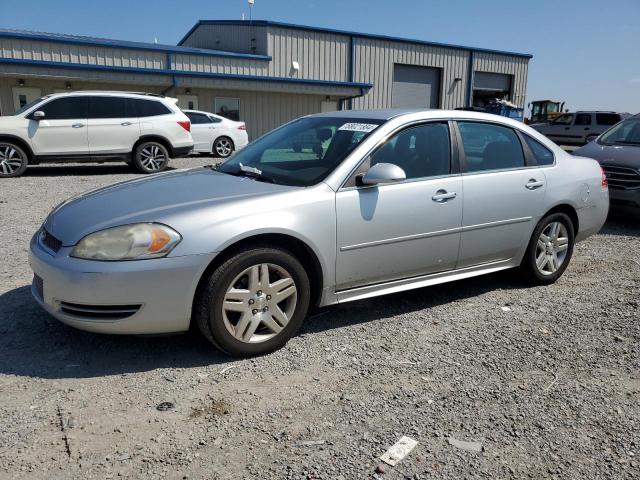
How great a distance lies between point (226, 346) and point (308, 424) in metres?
0.81

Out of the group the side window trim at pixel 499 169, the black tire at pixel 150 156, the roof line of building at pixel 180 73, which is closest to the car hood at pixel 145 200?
the side window trim at pixel 499 169

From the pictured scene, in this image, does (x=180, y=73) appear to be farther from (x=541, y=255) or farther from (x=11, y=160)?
(x=541, y=255)

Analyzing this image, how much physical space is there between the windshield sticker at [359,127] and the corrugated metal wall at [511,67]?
97.7 ft

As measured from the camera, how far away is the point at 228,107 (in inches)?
922

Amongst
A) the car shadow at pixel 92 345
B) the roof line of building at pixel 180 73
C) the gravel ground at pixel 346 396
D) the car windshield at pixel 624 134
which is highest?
the roof line of building at pixel 180 73

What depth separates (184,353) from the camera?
346 centimetres

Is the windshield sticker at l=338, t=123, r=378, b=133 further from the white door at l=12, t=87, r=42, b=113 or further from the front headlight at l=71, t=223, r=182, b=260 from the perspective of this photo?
the white door at l=12, t=87, r=42, b=113

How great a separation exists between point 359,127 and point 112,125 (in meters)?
9.45

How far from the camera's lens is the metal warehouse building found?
18.8 meters

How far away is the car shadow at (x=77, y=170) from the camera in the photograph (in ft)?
40.5

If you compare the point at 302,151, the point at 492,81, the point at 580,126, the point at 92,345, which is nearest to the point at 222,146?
the point at 302,151

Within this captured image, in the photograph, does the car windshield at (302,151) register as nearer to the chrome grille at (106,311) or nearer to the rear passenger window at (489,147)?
the rear passenger window at (489,147)

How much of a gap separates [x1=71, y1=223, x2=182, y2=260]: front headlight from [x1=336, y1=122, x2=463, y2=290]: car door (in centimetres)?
111

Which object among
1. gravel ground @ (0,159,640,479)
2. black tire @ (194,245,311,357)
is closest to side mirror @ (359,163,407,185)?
black tire @ (194,245,311,357)
